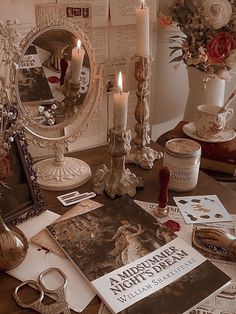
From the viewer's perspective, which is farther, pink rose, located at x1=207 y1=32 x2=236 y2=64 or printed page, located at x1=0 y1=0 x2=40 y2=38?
pink rose, located at x1=207 y1=32 x2=236 y2=64

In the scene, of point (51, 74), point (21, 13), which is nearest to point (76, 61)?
point (51, 74)

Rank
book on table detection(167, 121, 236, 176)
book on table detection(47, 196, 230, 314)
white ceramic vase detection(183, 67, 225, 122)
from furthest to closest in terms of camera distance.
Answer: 1. white ceramic vase detection(183, 67, 225, 122)
2. book on table detection(167, 121, 236, 176)
3. book on table detection(47, 196, 230, 314)

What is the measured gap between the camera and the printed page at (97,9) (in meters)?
1.07

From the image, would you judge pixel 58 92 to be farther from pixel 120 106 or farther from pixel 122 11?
pixel 122 11

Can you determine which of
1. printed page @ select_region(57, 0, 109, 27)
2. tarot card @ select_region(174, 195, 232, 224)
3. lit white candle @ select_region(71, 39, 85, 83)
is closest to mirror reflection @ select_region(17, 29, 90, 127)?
lit white candle @ select_region(71, 39, 85, 83)

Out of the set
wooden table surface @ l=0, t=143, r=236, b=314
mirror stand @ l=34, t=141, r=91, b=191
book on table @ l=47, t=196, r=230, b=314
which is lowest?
book on table @ l=47, t=196, r=230, b=314

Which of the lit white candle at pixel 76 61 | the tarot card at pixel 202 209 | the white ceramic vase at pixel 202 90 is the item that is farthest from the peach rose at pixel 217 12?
the tarot card at pixel 202 209

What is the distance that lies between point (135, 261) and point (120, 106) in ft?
1.18

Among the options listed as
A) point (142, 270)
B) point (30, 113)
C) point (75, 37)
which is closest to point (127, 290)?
point (142, 270)

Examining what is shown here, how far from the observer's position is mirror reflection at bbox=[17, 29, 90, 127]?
95 cm

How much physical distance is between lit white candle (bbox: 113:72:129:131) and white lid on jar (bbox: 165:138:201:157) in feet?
0.48

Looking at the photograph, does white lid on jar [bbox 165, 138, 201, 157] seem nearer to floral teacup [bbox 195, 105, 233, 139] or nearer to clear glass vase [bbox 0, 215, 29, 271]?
floral teacup [bbox 195, 105, 233, 139]

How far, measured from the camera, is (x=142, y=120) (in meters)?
1.13

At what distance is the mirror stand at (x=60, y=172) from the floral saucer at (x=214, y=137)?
0.37 meters
